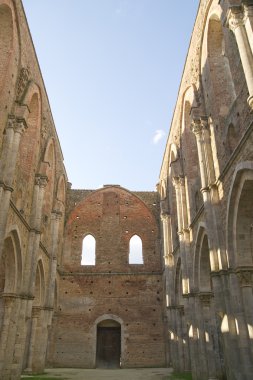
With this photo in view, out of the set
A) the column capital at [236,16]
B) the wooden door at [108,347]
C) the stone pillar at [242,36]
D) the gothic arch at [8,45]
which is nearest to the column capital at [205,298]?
the stone pillar at [242,36]

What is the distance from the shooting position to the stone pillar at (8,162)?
34.9 feet

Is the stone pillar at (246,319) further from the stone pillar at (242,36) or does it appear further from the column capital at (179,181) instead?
the column capital at (179,181)

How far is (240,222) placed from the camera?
9336 millimetres

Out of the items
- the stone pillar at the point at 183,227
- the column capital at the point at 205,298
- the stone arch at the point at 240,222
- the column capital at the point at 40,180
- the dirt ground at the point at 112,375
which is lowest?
the dirt ground at the point at 112,375

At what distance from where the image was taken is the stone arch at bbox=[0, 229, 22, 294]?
1270cm

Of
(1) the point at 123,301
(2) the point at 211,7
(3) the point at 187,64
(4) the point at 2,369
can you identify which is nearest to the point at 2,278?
(4) the point at 2,369

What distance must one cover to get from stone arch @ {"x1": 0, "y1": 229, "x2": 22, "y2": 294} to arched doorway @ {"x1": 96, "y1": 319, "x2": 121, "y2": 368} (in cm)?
965

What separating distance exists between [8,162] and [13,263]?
3.93 m

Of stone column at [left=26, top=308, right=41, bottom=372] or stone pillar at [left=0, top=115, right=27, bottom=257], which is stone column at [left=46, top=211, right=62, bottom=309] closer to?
stone column at [left=26, top=308, right=41, bottom=372]

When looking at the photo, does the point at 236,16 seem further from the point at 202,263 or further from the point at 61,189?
the point at 61,189

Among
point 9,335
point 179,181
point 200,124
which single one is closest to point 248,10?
point 200,124

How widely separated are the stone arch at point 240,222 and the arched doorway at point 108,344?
45.0ft

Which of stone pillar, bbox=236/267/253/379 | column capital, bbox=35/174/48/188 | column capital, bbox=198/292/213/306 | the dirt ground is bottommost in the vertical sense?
the dirt ground

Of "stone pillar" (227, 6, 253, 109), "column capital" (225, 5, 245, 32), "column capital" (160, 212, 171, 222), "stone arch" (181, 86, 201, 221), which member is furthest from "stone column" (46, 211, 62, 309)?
"column capital" (225, 5, 245, 32)
